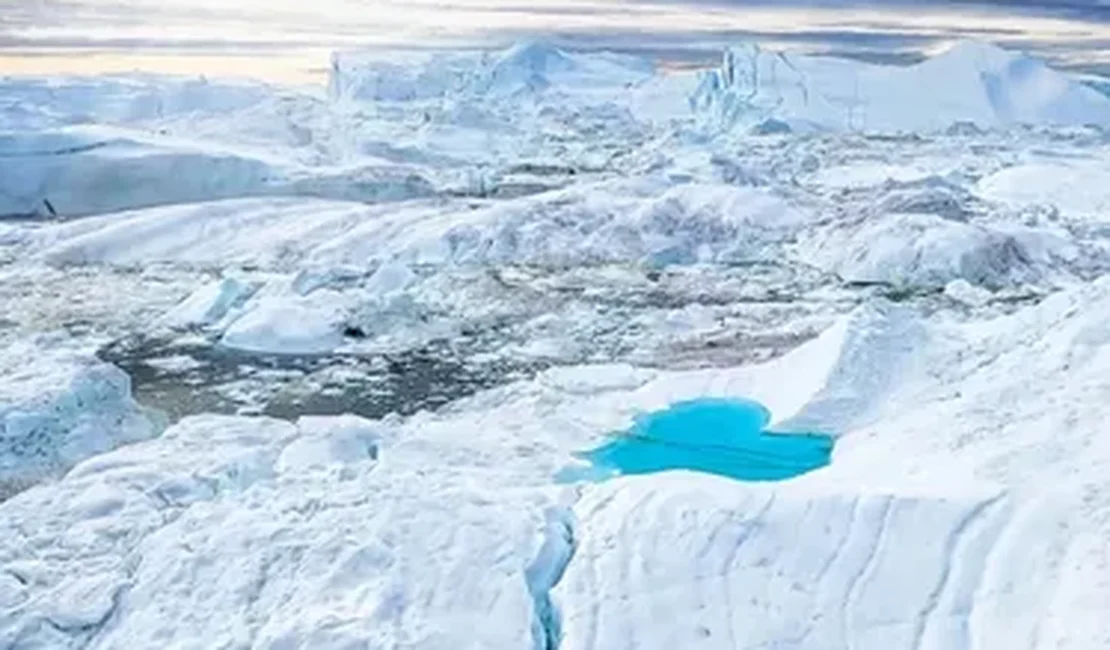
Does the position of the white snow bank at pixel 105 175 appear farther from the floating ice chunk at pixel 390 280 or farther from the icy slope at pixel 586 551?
the icy slope at pixel 586 551

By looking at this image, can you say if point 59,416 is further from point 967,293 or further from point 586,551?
point 967,293

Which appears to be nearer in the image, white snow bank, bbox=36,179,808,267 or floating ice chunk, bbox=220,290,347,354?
floating ice chunk, bbox=220,290,347,354

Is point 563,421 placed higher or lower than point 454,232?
higher

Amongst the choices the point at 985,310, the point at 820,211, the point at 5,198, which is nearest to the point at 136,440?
the point at 985,310

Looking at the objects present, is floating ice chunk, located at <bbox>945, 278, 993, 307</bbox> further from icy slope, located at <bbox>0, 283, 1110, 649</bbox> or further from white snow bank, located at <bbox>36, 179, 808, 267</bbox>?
icy slope, located at <bbox>0, 283, 1110, 649</bbox>

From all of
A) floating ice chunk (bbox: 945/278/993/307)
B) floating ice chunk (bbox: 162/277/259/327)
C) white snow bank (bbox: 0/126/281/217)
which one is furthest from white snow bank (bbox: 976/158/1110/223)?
white snow bank (bbox: 0/126/281/217)

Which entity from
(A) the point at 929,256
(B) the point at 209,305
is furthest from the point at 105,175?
(A) the point at 929,256

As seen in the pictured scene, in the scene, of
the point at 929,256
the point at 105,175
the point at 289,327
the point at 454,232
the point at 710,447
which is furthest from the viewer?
the point at 105,175
